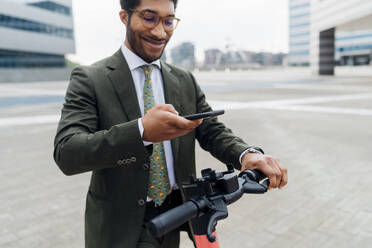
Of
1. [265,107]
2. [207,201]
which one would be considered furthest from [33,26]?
[207,201]

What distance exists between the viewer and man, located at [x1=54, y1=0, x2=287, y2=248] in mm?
1326

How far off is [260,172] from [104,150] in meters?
0.67

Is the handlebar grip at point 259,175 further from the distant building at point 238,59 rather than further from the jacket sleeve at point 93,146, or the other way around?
the distant building at point 238,59

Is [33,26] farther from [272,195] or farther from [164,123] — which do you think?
[164,123]

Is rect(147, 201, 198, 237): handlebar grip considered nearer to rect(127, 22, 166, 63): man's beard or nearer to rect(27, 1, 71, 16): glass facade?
rect(127, 22, 166, 63): man's beard

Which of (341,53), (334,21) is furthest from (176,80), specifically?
(341,53)

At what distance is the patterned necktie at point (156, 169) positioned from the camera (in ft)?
5.25

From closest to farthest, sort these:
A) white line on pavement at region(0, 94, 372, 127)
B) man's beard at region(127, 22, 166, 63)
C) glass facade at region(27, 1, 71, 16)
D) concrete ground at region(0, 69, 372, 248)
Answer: man's beard at region(127, 22, 166, 63) → concrete ground at region(0, 69, 372, 248) → white line on pavement at region(0, 94, 372, 127) → glass facade at region(27, 1, 71, 16)

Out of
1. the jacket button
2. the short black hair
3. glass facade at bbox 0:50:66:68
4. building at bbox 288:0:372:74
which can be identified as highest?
building at bbox 288:0:372:74

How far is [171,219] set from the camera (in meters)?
0.83

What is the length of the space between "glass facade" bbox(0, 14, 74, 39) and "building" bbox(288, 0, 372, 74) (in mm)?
37940

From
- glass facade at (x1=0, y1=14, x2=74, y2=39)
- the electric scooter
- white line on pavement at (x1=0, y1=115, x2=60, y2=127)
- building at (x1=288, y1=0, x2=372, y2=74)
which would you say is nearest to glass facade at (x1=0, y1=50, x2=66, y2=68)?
glass facade at (x1=0, y1=14, x2=74, y2=39)

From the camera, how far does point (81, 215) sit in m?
3.80

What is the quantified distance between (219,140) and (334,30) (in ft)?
122
